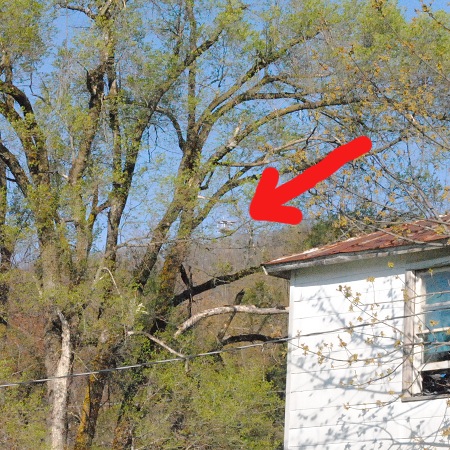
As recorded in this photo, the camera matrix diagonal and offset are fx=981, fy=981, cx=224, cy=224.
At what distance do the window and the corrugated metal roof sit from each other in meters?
0.45

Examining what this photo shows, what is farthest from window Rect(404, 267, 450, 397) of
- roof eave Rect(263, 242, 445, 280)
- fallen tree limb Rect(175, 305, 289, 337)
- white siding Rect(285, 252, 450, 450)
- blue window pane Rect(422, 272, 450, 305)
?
fallen tree limb Rect(175, 305, 289, 337)

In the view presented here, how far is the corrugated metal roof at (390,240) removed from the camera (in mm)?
12086

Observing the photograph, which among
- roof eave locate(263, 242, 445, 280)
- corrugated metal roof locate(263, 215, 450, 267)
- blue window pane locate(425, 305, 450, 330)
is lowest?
blue window pane locate(425, 305, 450, 330)

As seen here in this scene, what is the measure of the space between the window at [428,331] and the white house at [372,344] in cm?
1

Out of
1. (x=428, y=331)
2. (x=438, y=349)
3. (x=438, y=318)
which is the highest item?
(x=438, y=318)

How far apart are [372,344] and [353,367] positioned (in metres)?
0.38

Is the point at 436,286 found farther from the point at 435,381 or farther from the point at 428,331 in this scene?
the point at 435,381

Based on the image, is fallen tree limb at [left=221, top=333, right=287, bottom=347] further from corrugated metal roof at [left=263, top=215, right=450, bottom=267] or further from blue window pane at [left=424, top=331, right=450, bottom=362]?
blue window pane at [left=424, top=331, right=450, bottom=362]

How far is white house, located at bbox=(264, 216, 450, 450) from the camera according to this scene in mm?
11789

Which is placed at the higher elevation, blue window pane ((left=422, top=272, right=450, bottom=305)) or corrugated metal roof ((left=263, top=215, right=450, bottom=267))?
corrugated metal roof ((left=263, top=215, right=450, bottom=267))

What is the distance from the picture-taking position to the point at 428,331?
12219 millimetres

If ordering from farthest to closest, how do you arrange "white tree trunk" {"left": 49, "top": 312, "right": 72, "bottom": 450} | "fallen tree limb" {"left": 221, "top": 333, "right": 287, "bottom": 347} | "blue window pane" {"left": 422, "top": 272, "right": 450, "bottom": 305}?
"fallen tree limb" {"left": 221, "top": 333, "right": 287, "bottom": 347}, "white tree trunk" {"left": 49, "top": 312, "right": 72, "bottom": 450}, "blue window pane" {"left": 422, "top": 272, "right": 450, "bottom": 305}

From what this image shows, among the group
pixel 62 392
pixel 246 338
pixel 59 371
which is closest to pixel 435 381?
pixel 59 371

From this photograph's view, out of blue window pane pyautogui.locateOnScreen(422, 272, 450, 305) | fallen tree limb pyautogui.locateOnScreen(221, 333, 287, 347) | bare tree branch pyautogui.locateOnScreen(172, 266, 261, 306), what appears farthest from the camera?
fallen tree limb pyautogui.locateOnScreen(221, 333, 287, 347)
